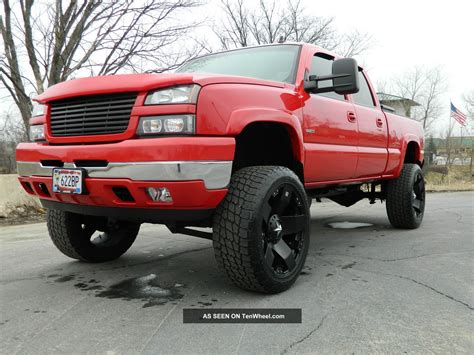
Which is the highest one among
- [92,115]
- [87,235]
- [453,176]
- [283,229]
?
[92,115]

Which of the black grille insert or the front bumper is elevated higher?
the black grille insert

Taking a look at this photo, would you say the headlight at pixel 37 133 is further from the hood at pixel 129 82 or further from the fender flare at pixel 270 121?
the fender flare at pixel 270 121

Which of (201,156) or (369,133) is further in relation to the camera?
(369,133)

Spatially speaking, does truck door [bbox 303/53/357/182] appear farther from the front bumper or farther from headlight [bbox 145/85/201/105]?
headlight [bbox 145/85/201/105]

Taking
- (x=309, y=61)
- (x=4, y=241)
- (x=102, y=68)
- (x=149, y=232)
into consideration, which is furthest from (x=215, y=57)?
(x=102, y=68)

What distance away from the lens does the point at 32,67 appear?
9414 mm

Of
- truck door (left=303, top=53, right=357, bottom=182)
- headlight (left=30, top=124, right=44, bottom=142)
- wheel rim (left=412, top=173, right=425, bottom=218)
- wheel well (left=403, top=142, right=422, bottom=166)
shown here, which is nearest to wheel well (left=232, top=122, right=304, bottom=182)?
truck door (left=303, top=53, right=357, bottom=182)

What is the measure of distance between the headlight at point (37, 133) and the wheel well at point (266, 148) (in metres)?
1.44

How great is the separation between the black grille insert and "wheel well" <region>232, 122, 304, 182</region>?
930 mm

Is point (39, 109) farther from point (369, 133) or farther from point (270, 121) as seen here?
point (369, 133)

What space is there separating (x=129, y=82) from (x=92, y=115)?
360mm

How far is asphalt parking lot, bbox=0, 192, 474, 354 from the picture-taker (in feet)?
6.97

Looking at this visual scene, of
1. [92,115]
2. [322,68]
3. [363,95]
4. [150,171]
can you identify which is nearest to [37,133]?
[92,115]

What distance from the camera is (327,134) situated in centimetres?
367
